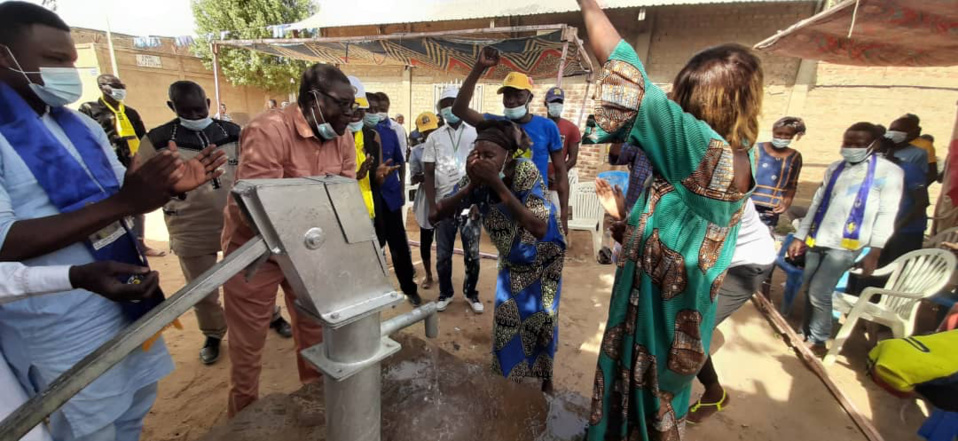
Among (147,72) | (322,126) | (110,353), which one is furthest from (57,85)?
(147,72)

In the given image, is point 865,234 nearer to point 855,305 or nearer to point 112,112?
point 855,305

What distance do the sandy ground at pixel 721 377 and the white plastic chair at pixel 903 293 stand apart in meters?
0.40

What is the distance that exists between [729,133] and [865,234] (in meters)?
2.82

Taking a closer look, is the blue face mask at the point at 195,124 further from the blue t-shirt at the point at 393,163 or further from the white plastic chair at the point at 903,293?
the white plastic chair at the point at 903,293

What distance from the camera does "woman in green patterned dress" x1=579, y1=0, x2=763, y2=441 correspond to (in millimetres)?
1271

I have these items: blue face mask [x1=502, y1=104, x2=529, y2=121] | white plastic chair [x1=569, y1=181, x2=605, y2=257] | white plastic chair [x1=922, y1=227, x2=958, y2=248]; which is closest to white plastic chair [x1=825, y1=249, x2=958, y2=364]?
white plastic chair [x1=922, y1=227, x2=958, y2=248]

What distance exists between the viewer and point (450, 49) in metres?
5.40

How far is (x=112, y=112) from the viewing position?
4.26 metres

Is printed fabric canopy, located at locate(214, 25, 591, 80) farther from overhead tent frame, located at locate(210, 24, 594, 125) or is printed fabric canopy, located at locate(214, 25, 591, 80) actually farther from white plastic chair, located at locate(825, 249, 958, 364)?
white plastic chair, located at locate(825, 249, 958, 364)

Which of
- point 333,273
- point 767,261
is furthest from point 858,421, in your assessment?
point 333,273

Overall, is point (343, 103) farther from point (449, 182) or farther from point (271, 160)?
point (449, 182)

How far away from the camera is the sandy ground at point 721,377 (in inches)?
98.8

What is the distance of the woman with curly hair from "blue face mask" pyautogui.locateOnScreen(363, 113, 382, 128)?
80.6 inches

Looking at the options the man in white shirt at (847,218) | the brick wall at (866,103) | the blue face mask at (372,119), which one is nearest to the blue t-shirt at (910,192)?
the man in white shirt at (847,218)
